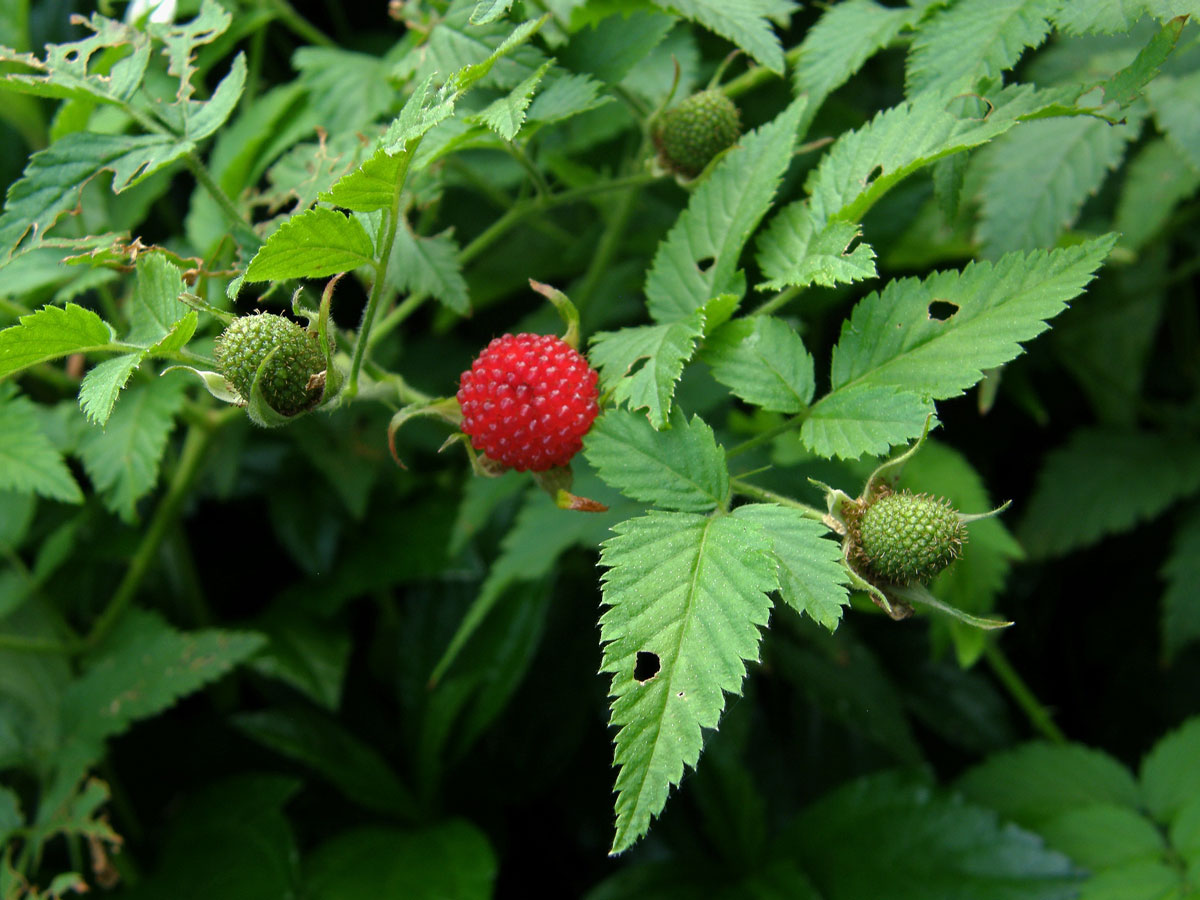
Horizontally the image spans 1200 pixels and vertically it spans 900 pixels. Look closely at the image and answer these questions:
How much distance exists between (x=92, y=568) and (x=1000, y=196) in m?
1.49

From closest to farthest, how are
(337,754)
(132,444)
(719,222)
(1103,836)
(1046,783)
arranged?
(719,222), (132,444), (1103,836), (1046,783), (337,754)

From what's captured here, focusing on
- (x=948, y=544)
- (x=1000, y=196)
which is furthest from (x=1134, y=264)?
(x=948, y=544)

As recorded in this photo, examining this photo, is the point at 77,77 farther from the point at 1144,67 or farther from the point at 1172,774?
the point at 1172,774

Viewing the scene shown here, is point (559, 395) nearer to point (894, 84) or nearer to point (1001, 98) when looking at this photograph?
point (1001, 98)

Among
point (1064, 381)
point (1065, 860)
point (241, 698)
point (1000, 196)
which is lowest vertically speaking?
point (241, 698)

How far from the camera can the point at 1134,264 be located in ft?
5.40

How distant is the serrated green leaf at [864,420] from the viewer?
31.8 inches

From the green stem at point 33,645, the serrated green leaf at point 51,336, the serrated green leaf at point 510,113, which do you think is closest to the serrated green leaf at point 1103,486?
the serrated green leaf at point 510,113

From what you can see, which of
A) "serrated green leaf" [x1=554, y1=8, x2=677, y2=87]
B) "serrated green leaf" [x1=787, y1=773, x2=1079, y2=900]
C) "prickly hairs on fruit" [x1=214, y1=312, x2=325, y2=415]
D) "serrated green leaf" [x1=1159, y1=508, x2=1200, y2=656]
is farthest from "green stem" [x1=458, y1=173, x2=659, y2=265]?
"serrated green leaf" [x1=1159, y1=508, x2=1200, y2=656]

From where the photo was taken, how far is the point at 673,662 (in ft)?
2.42

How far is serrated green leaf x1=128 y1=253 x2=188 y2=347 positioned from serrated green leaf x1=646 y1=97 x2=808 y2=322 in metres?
0.45

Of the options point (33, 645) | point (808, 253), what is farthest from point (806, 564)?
point (33, 645)

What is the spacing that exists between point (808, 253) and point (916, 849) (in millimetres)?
912

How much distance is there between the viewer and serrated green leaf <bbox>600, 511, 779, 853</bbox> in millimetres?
688
